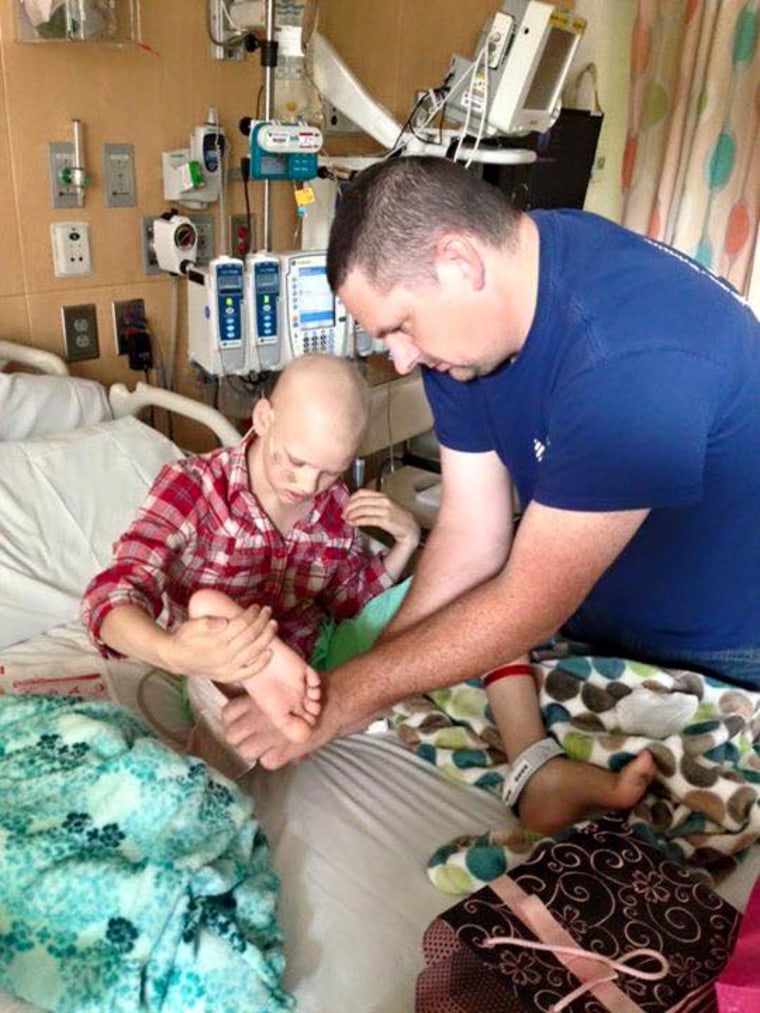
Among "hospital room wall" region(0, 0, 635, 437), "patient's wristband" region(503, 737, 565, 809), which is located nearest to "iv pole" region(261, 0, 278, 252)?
"hospital room wall" region(0, 0, 635, 437)

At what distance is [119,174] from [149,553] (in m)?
1.23

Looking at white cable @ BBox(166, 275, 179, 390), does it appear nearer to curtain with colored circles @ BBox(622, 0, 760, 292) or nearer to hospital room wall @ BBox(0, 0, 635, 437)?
hospital room wall @ BBox(0, 0, 635, 437)

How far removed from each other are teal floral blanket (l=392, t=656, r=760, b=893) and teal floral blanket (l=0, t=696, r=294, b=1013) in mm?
294

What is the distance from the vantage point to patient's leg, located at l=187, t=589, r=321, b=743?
118cm

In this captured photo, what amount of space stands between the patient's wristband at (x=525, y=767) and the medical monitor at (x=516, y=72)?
71.5 inches

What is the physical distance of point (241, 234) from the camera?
253 cm

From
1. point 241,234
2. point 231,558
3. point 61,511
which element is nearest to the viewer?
point 231,558

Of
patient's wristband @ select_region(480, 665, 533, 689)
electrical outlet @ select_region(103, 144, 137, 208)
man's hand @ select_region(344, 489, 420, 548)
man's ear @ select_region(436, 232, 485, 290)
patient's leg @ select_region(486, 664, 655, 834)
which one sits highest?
man's ear @ select_region(436, 232, 485, 290)

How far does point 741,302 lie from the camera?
51.0 inches

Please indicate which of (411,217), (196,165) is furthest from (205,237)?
(411,217)

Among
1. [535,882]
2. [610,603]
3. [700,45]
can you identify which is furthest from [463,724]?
[700,45]

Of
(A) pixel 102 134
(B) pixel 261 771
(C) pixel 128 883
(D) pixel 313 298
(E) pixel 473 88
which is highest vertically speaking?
Result: (E) pixel 473 88

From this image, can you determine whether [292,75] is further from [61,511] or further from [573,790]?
[573,790]

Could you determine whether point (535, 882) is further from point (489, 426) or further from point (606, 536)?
point (489, 426)
